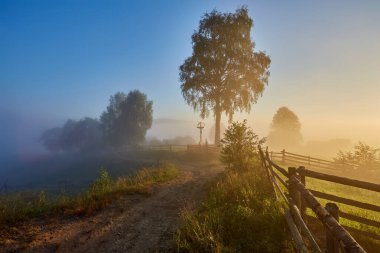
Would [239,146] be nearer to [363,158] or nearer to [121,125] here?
[363,158]

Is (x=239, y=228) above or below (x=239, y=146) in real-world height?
below

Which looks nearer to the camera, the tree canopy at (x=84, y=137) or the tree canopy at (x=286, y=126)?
the tree canopy at (x=286, y=126)

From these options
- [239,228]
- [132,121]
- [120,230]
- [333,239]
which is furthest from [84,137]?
[333,239]

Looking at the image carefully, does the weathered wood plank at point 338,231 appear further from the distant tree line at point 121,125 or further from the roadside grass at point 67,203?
the distant tree line at point 121,125

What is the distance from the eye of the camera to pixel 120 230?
8078mm

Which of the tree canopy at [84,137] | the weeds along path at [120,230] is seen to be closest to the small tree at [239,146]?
the weeds along path at [120,230]

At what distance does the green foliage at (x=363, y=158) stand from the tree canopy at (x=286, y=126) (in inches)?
1657

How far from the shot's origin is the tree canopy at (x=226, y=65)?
31922 millimetres

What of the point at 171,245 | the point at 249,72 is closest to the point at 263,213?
the point at 171,245

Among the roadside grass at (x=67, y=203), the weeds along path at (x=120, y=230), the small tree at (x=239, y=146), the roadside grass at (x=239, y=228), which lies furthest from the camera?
the small tree at (x=239, y=146)

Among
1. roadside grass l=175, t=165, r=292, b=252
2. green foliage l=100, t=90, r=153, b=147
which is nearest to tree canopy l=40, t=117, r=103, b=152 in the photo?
green foliage l=100, t=90, r=153, b=147

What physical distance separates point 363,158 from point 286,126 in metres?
43.6

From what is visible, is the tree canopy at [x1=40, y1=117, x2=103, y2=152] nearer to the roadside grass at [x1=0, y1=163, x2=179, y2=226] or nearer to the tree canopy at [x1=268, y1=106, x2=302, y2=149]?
the tree canopy at [x1=268, y1=106, x2=302, y2=149]

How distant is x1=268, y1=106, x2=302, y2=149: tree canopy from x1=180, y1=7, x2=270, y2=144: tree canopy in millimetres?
38074
